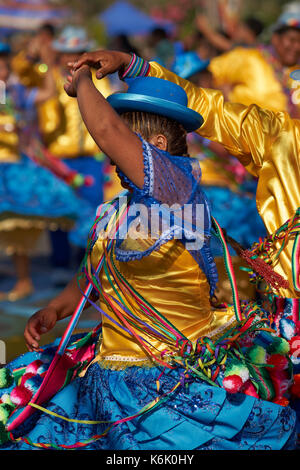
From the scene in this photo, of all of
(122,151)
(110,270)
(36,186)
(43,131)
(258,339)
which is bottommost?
(258,339)

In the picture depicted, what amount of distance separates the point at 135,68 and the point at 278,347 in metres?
1.06

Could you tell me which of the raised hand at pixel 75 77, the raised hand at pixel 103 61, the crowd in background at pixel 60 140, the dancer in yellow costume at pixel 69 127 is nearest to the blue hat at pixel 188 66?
the crowd in background at pixel 60 140

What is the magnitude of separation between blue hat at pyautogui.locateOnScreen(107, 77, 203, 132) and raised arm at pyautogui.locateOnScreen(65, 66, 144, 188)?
0.14 m

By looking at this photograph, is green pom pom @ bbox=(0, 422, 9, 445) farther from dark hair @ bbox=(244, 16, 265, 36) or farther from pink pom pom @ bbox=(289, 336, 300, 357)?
dark hair @ bbox=(244, 16, 265, 36)

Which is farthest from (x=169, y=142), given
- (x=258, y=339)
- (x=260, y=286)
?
(x=260, y=286)

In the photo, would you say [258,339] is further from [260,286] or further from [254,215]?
[254,215]

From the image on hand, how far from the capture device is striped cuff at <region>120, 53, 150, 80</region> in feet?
7.59

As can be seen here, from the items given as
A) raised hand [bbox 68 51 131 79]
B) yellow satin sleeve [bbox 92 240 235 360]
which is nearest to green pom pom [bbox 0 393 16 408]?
yellow satin sleeve [bbox 92 240 235 360]

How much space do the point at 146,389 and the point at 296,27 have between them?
3.90m

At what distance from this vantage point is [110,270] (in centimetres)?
219

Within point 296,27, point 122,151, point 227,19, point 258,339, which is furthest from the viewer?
point 227,19

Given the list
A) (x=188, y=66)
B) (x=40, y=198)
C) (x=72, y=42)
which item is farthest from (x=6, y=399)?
(x=72, y=42)

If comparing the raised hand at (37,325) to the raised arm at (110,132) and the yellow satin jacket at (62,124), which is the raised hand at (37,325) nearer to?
the raised arm at (110,132)

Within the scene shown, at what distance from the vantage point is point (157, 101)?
6.71ft
